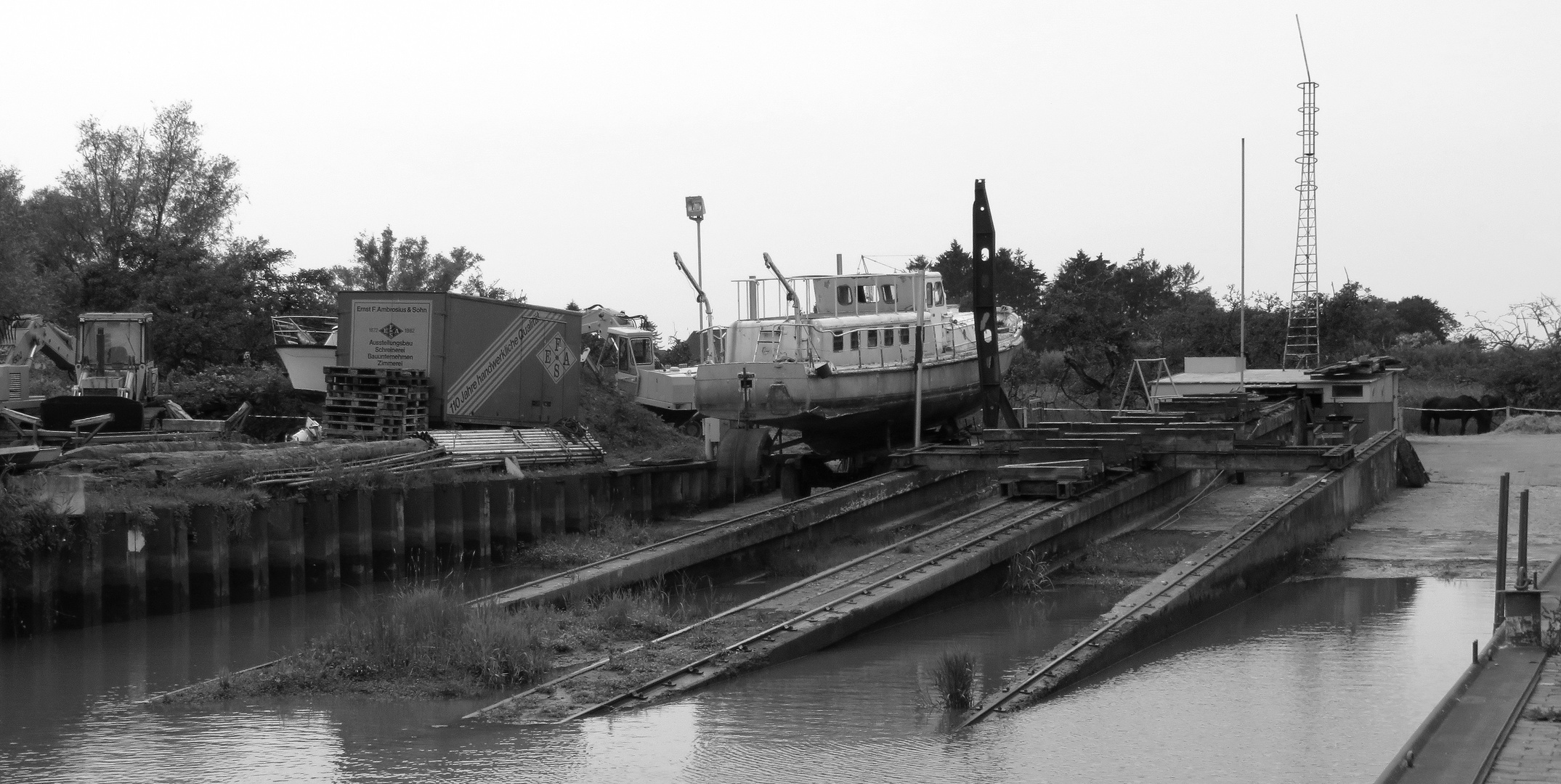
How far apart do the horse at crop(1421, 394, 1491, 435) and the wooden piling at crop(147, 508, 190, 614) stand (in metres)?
35.2

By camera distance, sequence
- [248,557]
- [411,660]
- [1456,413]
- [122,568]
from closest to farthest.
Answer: [411,660], [122,568], [248,557], [1456,413]

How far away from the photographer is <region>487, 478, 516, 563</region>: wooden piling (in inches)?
815

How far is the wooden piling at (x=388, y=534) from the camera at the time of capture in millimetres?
18859

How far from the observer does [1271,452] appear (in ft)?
64.8

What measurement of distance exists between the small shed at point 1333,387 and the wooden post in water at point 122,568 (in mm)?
22782

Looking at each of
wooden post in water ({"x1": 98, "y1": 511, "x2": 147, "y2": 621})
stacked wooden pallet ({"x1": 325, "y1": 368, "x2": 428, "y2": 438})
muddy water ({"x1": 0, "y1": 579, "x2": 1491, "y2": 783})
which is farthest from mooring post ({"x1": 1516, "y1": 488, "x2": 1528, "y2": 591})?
stacked wooden pallet ({"x1": 325, "y1": 368, "x2": 428, "y2": 438})

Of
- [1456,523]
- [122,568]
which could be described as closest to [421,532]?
[122,568]

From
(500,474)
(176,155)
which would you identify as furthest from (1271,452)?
(176,155)

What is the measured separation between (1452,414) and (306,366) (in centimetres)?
3112

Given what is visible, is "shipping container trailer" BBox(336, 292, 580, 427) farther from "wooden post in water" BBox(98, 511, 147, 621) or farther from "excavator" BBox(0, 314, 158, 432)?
"wooden post in water" BBox(98, 511, 147, 621)

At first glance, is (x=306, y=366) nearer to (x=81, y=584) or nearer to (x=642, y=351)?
(x=642, y=351)

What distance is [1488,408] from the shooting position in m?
42.9

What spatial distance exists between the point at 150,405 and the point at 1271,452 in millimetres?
19879

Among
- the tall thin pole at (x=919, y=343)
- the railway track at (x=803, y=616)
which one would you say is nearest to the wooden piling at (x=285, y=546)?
the railway track at (x=803, y=616)
